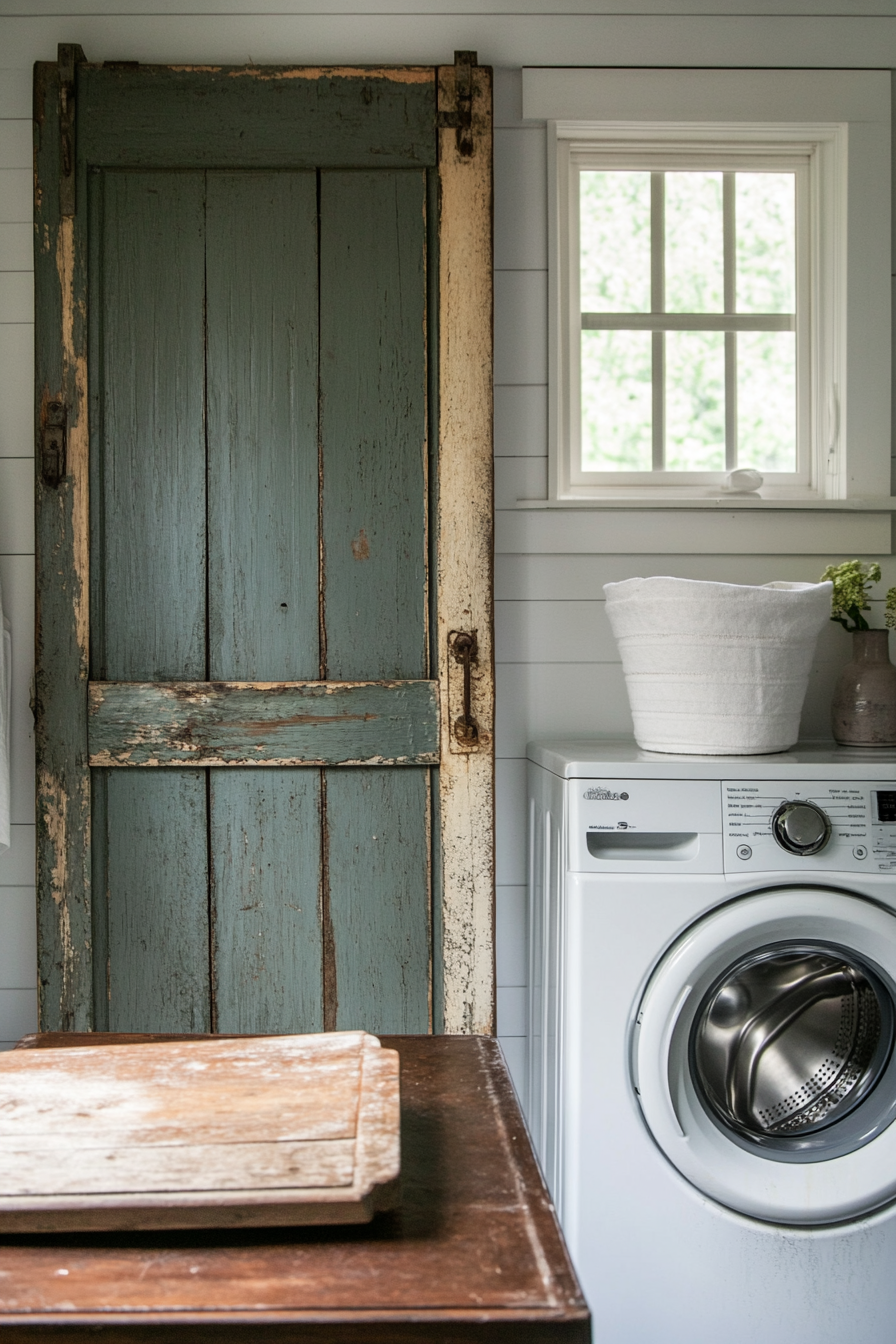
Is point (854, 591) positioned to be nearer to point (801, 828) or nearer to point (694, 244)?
point (801, 828)

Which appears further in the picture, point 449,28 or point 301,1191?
point 449,28

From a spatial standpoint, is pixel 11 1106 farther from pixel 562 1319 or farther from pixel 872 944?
pixel 872 944

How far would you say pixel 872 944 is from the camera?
1354 millimetres

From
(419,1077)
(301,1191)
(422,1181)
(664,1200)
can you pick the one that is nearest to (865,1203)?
(664,1200)

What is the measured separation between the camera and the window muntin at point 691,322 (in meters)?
1.95

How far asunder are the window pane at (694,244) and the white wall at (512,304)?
8.5 inches

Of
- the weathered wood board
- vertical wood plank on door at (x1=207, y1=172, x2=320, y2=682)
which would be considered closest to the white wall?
vertical wood plank on door at (x1=207, y1=172, x2=320, y2=682)

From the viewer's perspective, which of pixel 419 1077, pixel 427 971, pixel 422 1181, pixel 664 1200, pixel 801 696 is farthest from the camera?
pixel 427 971

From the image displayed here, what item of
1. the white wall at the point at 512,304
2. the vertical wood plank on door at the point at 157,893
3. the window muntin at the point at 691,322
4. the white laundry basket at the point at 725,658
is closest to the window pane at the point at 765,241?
the window muntin at the point at 691,322

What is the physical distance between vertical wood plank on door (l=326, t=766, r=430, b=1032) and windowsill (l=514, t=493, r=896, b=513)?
601mm

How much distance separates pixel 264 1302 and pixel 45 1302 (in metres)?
0.12

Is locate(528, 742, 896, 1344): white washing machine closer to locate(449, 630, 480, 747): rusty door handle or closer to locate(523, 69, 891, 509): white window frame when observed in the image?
locate(449, 630, 480, 747): rusty door handle

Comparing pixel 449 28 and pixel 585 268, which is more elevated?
pixel 449 28

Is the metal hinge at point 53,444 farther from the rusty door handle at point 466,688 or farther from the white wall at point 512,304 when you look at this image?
the rusty door handle at point 466,688
